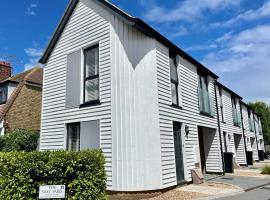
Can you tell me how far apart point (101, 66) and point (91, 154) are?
16.4 feet

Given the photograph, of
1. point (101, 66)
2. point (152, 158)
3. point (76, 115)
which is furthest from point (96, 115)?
point (152, 158)

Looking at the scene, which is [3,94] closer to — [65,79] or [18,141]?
[18,141]

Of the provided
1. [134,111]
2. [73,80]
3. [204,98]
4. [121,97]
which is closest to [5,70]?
[73,80]

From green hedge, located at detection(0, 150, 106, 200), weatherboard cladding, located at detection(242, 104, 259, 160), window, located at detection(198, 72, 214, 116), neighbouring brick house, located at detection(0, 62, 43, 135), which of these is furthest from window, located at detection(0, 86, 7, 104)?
weatherboard cladding, located at detection(242, 104, 259, 160)

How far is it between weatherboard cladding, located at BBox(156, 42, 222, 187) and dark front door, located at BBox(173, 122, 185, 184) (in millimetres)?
260

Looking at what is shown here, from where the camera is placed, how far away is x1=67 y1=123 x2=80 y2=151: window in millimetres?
11594

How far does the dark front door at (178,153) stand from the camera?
37.5 ft

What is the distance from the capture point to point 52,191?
19.6ft

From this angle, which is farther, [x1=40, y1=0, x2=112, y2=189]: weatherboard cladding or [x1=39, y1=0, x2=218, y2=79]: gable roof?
[x1=40, y1=0, x2=112, y2=189]: weatherboard cladding

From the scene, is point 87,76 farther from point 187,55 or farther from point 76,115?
point 187,55

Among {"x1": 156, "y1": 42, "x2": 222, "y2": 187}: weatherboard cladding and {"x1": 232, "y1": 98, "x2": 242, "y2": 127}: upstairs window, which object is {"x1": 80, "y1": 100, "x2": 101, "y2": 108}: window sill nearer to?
{"x1": 156, "y1": 42, "x2": 222, "y2": 187}: weatherboard cladding

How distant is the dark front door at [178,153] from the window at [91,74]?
3.95 meters

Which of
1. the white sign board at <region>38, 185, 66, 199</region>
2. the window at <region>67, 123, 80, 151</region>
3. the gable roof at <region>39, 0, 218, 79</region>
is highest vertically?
the gable roof at <region>39, 0, 218, 79</region>

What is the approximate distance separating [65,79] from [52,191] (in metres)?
7.50
